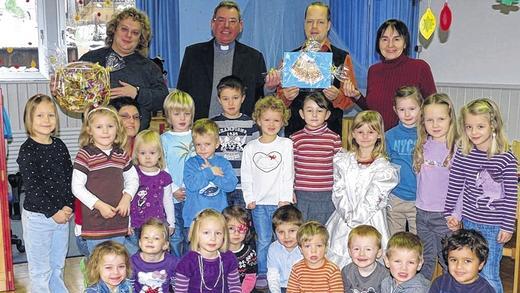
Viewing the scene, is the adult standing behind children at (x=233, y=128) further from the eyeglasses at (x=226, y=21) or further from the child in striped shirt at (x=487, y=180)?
the child in striped shirt at (x=487, y=180)

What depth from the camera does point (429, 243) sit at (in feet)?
10.4

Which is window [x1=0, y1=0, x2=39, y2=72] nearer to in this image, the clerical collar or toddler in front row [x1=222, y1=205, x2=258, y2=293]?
the clerical collar

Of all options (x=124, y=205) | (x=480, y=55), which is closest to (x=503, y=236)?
(x=124, y=205)

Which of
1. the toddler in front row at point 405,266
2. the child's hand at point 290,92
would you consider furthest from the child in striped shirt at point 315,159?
the toddler in front row at point 405,266

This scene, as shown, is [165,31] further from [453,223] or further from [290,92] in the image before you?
[453,223]

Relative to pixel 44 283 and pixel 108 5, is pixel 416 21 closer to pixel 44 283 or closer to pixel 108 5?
pixel 108 5

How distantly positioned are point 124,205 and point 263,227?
33.6 inches

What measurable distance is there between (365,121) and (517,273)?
58.8 inches

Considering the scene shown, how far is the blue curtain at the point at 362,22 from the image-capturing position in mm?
6762

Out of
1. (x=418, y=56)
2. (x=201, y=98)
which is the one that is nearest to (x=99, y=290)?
(x=201, y=98)

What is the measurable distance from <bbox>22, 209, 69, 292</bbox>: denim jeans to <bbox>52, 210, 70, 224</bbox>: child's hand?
3 centimetres

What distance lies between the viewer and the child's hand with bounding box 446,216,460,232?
3018 millimetres

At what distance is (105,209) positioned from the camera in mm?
2896

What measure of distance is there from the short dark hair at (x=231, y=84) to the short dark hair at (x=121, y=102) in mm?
513
